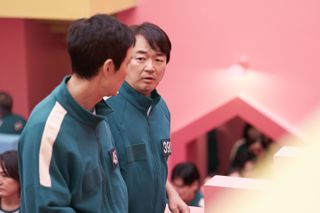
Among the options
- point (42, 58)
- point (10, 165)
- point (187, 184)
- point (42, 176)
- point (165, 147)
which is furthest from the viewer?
point (42, 58)

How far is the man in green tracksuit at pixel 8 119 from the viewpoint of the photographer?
6.32m

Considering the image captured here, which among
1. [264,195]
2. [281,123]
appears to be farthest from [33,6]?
[264,195]

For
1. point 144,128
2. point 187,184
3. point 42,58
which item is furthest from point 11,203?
point 42,58

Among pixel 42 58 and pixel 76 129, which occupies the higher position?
pixel 42 58

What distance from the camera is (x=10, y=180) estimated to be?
3.70 metres

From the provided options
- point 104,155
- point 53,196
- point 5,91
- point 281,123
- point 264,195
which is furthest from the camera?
point 5,91

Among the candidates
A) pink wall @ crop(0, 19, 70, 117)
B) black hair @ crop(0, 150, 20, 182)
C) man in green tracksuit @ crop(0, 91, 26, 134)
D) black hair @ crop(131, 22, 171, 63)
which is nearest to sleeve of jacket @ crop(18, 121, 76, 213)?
black hair @ crop(131, 22, 171, 63)

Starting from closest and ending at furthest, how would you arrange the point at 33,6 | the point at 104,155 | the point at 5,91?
the point at 104,155 < the point at 33,6 < the point at 5,91

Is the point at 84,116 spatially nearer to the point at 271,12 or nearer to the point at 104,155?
the point at 104,155

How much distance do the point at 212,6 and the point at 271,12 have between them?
522 mm

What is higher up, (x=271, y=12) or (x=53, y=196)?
(x=271, y=12)

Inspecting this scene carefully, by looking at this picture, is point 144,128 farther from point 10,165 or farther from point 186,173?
point 186,173

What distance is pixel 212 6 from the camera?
631 cm

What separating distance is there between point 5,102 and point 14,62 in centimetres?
54
